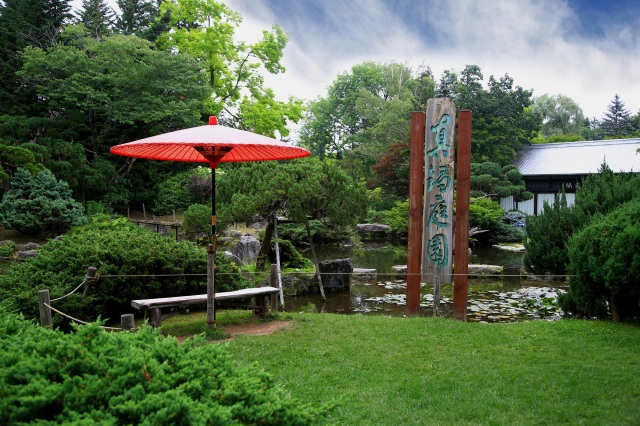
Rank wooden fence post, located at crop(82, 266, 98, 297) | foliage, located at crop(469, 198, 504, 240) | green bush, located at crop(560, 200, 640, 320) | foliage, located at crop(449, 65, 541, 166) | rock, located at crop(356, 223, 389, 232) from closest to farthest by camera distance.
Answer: green bush, located at crop(560, 200, 640, 320) → wooden fence post, located at crop(82, 266, 98, 297) → foliage, located at crop(469, 198, 504, 240) → rock, located at crop(356, 223, 389, 232) → foliage, located at crop(449, 65, 541, 166)

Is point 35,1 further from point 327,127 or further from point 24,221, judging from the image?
point 327,127

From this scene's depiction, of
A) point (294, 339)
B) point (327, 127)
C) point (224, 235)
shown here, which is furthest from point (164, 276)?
point (327, 127)

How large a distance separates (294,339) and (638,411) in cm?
340

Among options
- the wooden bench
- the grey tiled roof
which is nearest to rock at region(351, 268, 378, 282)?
the wooden bench

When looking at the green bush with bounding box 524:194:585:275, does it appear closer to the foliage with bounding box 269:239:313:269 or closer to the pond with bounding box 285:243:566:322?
the pond with bounding box 285:243:566:322

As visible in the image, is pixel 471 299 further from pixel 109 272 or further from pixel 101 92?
pixel 101 92

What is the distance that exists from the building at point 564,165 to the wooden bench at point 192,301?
20.0 m

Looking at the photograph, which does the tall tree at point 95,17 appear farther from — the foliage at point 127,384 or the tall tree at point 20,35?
the foliage at point 127,384

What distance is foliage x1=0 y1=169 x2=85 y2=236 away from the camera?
13609mm

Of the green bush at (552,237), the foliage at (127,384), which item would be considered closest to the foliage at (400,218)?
the green bush at (552,237)

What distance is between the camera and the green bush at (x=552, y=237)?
970cm

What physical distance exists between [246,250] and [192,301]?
7898 mm

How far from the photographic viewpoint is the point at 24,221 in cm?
1358

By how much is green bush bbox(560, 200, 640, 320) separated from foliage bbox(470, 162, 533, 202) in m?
15.7
